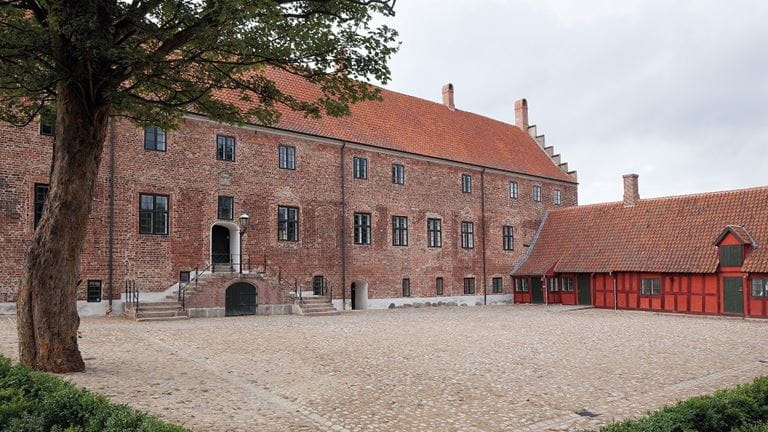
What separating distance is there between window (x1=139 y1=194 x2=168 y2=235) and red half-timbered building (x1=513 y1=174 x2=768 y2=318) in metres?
18.2

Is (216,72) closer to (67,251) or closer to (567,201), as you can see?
(67,251)

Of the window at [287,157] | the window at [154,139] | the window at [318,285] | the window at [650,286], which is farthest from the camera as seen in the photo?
the window at [650,286]

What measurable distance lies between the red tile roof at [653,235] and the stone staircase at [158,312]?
17.9 m

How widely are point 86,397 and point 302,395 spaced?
2918 mm

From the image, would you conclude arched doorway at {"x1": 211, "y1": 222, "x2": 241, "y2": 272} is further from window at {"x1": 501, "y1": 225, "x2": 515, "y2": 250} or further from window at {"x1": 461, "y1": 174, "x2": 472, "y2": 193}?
window at {"x1": 501, "y1": 225, "x2": 515, "y2": 250}

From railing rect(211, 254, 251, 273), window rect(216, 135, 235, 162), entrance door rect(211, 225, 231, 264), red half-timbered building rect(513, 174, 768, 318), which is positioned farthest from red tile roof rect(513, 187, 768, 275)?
window rect(216, 135, 235, 162)

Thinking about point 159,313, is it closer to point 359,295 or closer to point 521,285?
point 359,295

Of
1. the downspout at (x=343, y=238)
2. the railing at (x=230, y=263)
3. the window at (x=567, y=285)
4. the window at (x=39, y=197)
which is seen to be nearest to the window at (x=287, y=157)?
the downspout at (x=343, y=238)

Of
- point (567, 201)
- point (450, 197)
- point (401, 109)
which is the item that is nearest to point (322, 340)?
point (450, 197)

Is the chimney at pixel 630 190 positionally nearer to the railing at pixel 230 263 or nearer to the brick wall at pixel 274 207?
the brick wall at pixel 274 207

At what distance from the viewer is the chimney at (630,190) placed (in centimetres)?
Answer: 2866

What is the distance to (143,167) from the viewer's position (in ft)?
65.3

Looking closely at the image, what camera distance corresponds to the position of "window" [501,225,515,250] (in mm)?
31484

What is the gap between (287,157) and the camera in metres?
23.5
